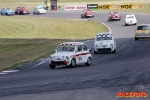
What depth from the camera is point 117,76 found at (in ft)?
63.9

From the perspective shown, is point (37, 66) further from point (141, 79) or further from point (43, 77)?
point (141, 79)

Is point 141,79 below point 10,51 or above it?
above

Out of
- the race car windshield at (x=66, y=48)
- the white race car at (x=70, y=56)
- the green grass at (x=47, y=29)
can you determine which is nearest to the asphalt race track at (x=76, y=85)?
the white race car at (x=70, y=56)

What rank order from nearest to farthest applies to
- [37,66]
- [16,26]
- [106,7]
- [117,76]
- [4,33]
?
[117,76] < [37,66] < [4,33] < [16,26] < [106,7]

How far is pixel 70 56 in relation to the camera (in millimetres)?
25000

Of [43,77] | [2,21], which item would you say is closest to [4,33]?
[2,21]

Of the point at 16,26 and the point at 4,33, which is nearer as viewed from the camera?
the point at 4,33

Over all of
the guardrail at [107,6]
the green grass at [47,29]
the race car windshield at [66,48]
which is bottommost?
the green grass at [47,29]

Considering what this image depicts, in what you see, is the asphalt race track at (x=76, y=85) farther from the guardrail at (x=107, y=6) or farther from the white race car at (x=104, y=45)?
the guardrail at (x=107, y=6)

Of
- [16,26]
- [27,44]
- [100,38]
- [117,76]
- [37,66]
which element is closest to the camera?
[117,76]

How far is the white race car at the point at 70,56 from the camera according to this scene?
25.0 metres

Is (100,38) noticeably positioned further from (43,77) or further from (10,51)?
(43,77)

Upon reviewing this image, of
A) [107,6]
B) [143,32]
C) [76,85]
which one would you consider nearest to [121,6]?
[107,6]

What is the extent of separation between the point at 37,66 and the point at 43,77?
255 inches
